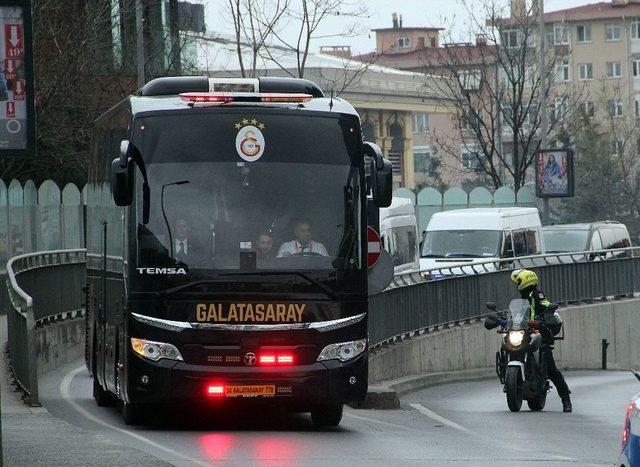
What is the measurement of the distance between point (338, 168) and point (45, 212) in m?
17.2

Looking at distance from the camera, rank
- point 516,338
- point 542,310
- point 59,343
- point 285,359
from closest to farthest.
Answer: point 285,359
point 516,338
point 542,310
point 59,343

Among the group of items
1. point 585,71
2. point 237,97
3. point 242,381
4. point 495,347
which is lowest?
point 495,347

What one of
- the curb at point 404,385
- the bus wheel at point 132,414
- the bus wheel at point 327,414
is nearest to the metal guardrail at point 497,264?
the curb at point 404,385

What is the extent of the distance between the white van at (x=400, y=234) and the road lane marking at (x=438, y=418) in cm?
1341

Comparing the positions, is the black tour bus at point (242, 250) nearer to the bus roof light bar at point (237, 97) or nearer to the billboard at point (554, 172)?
the bus roof light bar at point (237, 97)

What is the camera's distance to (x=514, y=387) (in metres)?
21.7

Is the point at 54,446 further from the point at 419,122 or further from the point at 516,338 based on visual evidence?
the point at 419,122

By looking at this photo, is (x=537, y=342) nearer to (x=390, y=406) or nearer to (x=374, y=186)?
(x=390, y=406)

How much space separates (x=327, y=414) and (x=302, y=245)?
200cm

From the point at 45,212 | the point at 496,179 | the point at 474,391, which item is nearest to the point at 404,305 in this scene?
the point at 474,391

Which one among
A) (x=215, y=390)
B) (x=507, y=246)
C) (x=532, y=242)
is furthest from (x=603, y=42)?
(x=215, y=390)

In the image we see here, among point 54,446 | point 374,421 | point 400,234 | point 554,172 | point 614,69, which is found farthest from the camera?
point 614,69

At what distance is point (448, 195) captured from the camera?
50125 mm

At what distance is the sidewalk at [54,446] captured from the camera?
1243cm
